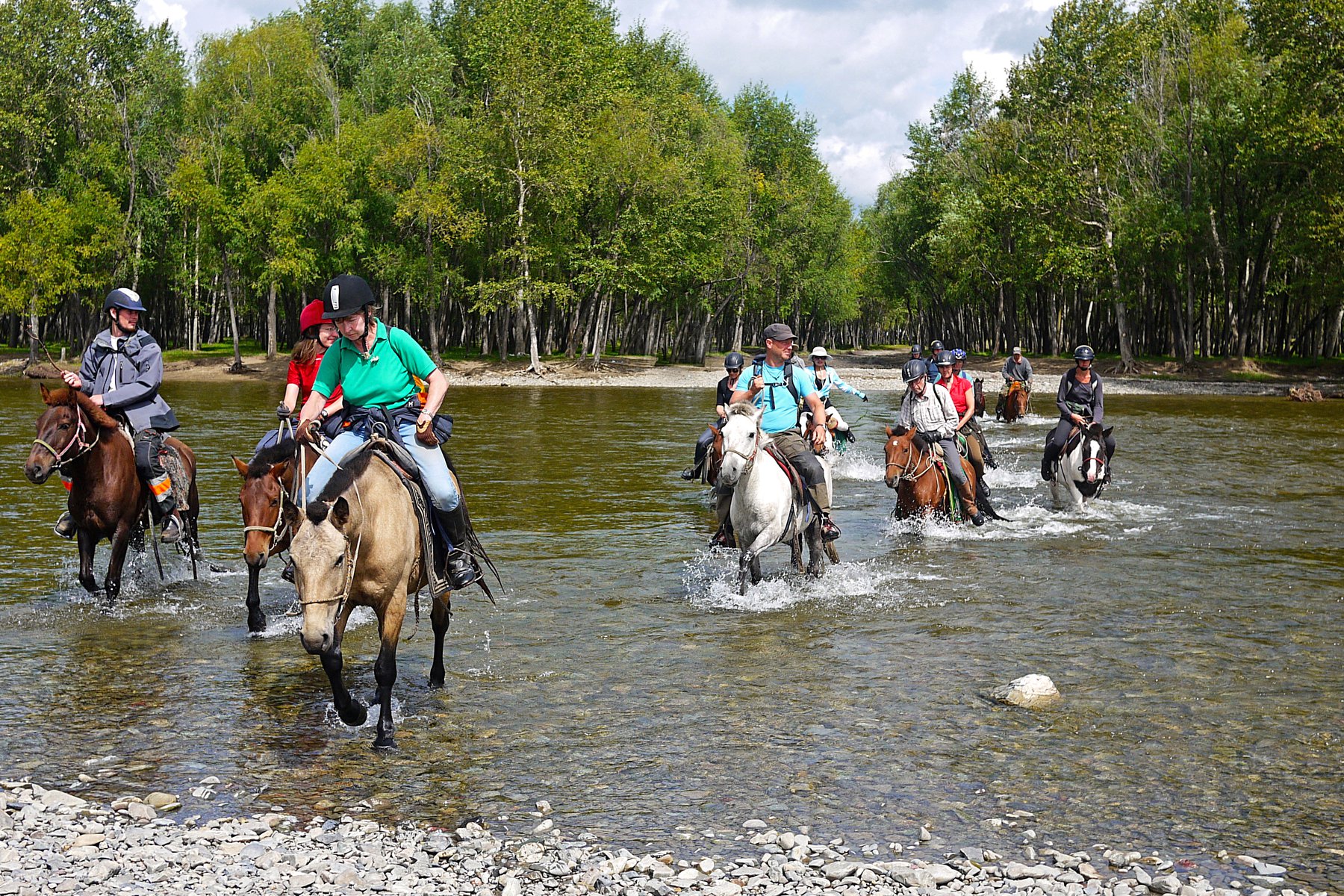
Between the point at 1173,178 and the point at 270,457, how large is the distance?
59.5 metres

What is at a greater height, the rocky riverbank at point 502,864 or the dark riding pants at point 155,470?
the dark riding pants at point 155,470

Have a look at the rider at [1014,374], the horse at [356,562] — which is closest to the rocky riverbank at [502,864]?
the horse at [356,562]

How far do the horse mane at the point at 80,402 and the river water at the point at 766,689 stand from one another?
5.85ft

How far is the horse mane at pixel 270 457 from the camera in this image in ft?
27.0

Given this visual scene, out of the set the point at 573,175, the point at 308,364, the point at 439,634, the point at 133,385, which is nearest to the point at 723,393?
the point at 308,364

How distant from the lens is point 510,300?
61938 mm

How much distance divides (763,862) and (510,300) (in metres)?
57.7

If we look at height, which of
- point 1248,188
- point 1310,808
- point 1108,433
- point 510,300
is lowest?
point 1310,808

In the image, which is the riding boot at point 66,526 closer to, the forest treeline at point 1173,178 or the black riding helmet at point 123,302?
the black riding helmet at point 123,302

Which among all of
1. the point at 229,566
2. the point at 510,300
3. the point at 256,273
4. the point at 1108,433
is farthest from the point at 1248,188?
the point at 229,566

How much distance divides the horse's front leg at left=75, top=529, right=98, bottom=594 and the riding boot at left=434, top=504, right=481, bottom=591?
456 centimetres

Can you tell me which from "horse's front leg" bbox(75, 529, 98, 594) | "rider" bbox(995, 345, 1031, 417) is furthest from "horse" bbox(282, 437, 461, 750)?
"rider" bbox(995, 345, 1031, 417)

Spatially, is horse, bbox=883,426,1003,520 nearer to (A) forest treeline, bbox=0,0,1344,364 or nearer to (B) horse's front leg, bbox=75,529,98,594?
(B) horse's front leg, bbox=75,529,98,594

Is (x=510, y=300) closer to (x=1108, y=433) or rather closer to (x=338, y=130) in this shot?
(x=338, y=130)
